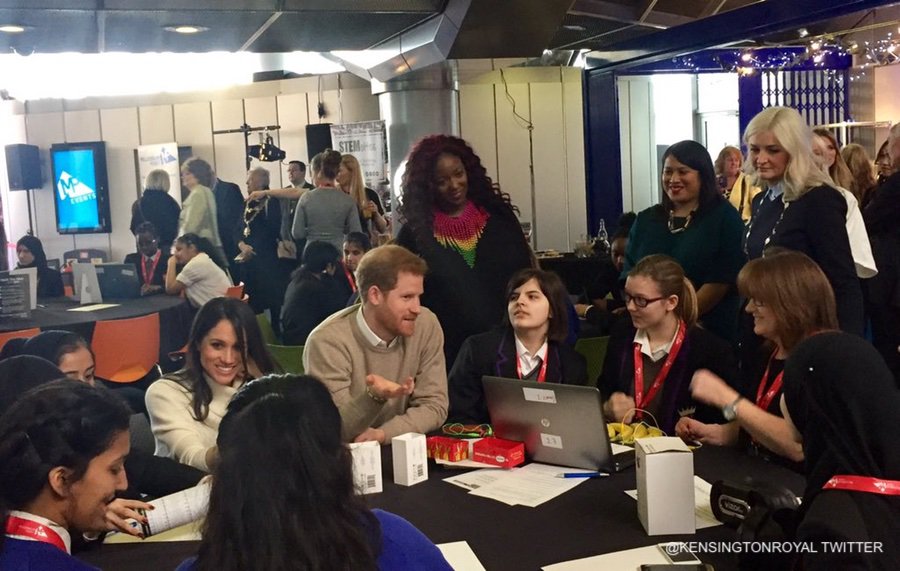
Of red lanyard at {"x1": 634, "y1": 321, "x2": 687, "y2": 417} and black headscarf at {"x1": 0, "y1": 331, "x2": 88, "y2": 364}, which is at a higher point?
black headscarf at {"x1": 0, "y1": 331, "x2": 88, "y2": 364}

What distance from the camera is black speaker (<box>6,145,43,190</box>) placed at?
1251cm

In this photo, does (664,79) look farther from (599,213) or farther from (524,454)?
(524,454)

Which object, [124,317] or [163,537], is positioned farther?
[124,317]

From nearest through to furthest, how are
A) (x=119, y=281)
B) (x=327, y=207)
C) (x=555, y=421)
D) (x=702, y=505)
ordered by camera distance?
1. (x=702, y=505)
2. (x=555, y=421)
3. (x=119, y=281)
4. (x=327, y=207)

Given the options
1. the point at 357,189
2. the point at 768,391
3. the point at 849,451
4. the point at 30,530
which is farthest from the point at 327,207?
the point at 849,451

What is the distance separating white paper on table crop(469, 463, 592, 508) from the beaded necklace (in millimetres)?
1329

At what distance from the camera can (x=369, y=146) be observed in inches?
412

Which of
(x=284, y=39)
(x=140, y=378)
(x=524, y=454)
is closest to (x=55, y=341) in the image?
(x=524, y=454)

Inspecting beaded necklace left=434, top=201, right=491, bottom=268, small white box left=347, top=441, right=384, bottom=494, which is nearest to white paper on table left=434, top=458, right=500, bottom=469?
small white box left=347, top=441, right=384, bottom=494

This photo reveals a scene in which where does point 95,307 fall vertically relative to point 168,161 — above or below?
below

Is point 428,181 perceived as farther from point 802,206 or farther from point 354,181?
point 354,181

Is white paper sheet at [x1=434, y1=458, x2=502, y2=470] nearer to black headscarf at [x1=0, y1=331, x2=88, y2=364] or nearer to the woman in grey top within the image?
black headscarf at [x1=0, y1=331, x2=88, y2=364]

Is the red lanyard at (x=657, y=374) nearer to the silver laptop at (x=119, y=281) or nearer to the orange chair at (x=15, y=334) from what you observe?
the orange chair at (x=15, y=334)

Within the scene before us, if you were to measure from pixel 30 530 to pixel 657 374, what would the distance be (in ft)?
6.70
